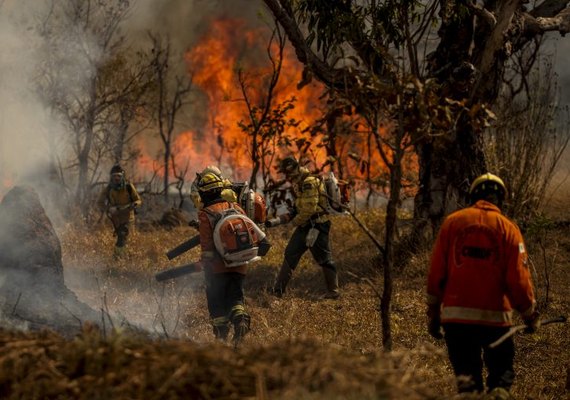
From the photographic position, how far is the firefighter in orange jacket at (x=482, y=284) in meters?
4.52

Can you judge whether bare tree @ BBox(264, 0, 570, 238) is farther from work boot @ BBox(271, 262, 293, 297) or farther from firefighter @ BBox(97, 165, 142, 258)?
firefighter @ BBox(97, 165, 142, 258)

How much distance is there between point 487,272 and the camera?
179 inches

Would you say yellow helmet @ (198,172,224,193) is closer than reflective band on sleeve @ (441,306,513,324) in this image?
No

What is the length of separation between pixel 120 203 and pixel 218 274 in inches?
274

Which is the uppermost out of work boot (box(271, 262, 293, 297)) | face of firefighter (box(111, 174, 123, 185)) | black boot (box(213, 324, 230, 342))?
face of firefighter (box(111, 174, 123, 185))

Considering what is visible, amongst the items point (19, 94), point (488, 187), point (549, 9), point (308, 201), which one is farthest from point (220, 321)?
point (19, 94)

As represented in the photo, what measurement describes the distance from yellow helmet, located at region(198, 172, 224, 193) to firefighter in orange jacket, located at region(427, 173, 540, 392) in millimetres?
2733

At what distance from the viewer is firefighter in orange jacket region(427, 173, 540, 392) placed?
452 centimetres

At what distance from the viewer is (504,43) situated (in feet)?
36.1

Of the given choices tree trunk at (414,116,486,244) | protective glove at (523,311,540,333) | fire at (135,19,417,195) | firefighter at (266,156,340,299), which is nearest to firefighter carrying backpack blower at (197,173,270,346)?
protective glove at (523,311,540,333)

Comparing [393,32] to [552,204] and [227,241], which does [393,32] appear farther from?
[552,204]

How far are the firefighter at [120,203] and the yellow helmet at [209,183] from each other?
6294 millimetres

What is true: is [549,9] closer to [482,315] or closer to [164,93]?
[482,315]

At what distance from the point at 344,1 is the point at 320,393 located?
25.9 ft
